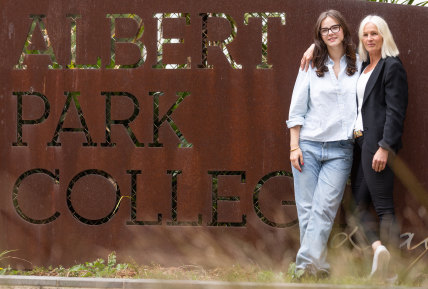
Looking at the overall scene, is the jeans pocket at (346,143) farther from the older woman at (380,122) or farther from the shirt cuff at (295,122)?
the shirt cuff at (295,122)

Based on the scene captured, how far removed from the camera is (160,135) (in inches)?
194

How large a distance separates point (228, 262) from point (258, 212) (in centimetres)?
49

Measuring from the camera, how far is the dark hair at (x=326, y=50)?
4.37 m

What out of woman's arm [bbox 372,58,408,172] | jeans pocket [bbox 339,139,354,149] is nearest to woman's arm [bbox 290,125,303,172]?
jeans pocket [bbox 339,139,354,149]

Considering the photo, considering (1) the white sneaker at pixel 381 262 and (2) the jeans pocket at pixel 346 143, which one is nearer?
(1) the white sneaker at pixel 381 262

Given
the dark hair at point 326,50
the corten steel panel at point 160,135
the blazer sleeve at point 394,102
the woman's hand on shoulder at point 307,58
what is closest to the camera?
the blazer sleeve at point 394,102

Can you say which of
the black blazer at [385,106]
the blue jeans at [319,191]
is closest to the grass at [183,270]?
the blue jeans at [319,191]

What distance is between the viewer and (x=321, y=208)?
14.1 ft

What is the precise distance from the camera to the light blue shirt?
4.33 metres

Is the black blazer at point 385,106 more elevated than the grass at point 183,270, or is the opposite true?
A: the black blazer at point 385,106

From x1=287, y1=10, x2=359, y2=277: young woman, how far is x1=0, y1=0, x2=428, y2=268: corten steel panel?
0.42 meters

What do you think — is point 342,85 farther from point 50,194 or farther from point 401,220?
point 50,194

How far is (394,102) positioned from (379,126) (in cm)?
20

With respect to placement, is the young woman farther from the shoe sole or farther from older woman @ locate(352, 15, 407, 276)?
the shoe sole
